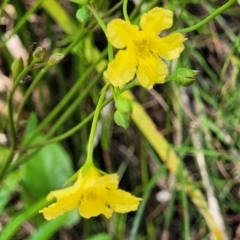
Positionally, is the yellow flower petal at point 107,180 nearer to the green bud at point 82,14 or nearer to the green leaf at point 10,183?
the green bud at point 82,14

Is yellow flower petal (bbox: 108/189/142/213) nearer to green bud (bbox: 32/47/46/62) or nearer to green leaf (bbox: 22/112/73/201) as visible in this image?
green bud (bbox: 32/47/46/62)

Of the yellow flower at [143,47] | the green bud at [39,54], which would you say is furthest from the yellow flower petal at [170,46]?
the green bud at [39,54]

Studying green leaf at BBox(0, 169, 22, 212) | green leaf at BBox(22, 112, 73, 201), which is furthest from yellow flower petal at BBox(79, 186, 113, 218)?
green leaf at BBox(22, 112, 73, 201)

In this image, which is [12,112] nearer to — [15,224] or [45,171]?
[15,224]

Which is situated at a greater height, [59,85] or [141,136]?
[59,85]

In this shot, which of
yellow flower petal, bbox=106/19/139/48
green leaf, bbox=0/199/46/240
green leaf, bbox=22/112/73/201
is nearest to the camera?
yellow flower petal, bbox=106/19/139/48

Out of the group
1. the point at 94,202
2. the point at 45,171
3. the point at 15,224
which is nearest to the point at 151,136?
the point at 45,171

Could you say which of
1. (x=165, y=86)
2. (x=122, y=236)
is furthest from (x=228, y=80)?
(x=122, y=236)

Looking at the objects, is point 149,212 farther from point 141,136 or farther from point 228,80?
point 228,80
